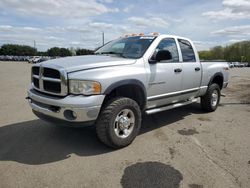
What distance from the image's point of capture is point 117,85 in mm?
3893

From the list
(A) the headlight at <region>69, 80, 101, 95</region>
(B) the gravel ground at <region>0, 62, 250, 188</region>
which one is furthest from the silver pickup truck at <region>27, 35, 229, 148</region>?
(B) the gravel ground at <region>0, 62, 250, 188</region>

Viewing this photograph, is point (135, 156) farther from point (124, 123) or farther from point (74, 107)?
point (74, 107)

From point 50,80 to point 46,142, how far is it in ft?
4.12

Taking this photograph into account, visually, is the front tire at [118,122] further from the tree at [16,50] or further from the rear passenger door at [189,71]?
the tree at [16,50]

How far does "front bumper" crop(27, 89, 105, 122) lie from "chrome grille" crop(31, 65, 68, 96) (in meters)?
0.13

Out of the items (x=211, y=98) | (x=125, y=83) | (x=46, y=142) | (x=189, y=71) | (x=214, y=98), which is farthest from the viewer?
(x=214, y=98)

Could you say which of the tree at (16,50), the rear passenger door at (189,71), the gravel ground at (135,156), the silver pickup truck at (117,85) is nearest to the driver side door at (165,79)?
the silver pickup truck at (117,85)

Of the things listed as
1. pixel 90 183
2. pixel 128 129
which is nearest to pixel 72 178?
pixel 90 183

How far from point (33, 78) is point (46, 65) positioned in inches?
26.4

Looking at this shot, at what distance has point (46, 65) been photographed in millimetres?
4000

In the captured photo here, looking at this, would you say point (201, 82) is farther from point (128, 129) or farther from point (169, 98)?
point (128, 129)

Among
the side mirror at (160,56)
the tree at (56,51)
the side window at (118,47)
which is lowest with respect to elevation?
the side mirror at (160,56)

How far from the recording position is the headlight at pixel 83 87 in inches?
142

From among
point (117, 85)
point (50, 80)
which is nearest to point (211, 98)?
point (117, 85)
